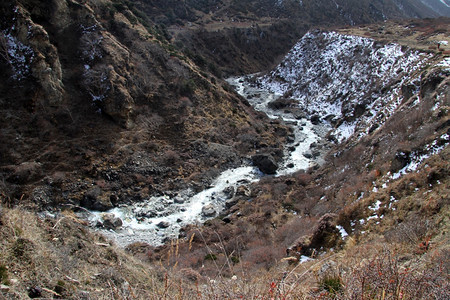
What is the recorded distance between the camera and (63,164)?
1781 cm

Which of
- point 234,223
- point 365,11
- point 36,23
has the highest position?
point 365,11

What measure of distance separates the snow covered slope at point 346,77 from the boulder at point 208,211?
1419cm

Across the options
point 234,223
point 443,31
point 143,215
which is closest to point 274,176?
point 234,223

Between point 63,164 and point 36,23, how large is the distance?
11.9 m

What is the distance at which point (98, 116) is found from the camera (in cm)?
2111

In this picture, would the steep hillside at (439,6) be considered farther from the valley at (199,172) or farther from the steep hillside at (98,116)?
the steep hillside at (98,116)

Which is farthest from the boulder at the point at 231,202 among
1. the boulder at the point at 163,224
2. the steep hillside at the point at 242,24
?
the steep hillside at the point at 242,24

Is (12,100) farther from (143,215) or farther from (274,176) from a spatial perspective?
(274,176)

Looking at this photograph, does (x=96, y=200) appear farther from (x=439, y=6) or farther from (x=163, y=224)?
(x=439, y=6)

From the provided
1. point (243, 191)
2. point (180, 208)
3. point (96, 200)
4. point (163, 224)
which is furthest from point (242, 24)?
point (163, 224)

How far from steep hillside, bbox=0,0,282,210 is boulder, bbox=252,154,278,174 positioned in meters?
1.91

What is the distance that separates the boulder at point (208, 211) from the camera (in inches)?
715

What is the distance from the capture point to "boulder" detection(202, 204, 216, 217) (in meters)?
18.2

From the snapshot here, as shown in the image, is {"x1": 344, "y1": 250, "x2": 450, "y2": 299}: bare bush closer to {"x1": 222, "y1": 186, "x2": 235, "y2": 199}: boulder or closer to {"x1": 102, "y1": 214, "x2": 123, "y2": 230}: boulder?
{"x1": 102, "y1": 214, "x2": 123, "y2": 230}: boulder
